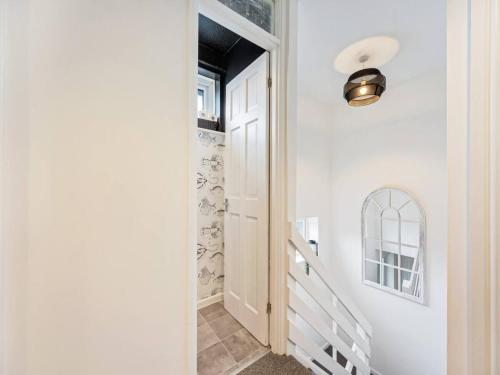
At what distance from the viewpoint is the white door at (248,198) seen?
148 centimetres

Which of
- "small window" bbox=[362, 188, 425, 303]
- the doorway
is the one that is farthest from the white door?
"small window" bbox=[362, 188, 425, 303]

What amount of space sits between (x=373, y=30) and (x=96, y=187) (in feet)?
7.60

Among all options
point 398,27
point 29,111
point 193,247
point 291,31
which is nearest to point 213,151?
point 291,31

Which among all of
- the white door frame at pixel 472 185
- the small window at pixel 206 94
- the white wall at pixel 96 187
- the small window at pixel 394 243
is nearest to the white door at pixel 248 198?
the small window at pixel 206 94

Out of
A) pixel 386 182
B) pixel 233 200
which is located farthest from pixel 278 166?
pixel 386 182

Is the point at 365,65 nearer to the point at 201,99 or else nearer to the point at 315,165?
the point at 315,165

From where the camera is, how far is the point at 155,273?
90 cm

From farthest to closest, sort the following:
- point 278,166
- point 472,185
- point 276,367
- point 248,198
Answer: point 248,198 → point 278,166 → point 276,367 → point 472,185

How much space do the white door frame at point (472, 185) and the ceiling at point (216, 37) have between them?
66.8 inches

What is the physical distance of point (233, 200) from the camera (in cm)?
188

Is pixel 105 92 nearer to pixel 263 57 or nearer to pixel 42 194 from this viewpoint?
pixel 42 194

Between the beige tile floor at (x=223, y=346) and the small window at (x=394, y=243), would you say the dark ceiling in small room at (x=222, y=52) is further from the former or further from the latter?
the small window at (x=394, y=243)

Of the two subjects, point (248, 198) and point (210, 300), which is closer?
point (248, 198)

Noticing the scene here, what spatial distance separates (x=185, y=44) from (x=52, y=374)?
1.40 m
